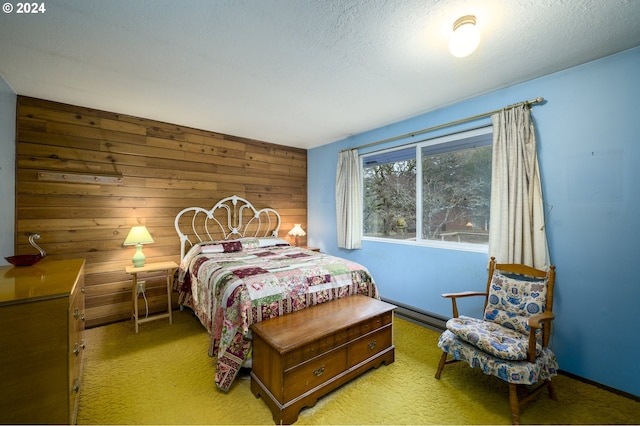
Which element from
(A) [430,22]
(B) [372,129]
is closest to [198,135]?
(B) [372,129]

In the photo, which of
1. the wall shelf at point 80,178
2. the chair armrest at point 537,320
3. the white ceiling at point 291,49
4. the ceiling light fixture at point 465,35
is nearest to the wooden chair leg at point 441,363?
the chair armrest at point 537,320

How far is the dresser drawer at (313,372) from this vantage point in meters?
1.64

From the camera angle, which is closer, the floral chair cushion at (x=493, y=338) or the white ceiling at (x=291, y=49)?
the white ceiling at (x=291, y=49)

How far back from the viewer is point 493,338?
5.79 ft

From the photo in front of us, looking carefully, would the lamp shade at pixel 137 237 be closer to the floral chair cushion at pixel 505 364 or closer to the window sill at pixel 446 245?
the window sill at pixel 446 245

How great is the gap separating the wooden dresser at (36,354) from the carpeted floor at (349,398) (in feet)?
1.70

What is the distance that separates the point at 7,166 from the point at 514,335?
4.53m

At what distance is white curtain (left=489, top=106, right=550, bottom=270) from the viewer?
7.21ft

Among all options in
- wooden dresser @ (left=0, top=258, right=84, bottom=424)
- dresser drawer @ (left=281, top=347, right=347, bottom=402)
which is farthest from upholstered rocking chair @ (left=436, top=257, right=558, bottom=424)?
wooden dresser @ (left=0, top=258, right=84, bottom=424)

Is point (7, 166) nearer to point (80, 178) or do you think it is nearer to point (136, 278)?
point (80, 178)

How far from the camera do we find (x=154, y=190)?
3.35 m

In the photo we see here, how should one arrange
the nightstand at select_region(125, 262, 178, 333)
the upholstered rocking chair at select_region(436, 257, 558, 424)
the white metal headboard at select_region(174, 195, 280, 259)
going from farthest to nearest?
the white metal headboard at select_region(174, 195, 280, 259), the nightstand at select_region(125, 262, 178, 333), the upholstered rocking chair at select_region(436, 257, 558, 424)

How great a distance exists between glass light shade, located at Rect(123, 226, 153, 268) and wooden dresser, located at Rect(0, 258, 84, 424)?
1.55 meters

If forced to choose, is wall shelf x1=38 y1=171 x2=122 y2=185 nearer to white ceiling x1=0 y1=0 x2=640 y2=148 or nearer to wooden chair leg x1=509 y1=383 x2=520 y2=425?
white ceiling x1=0 y1=0 x2=640 y2=148
